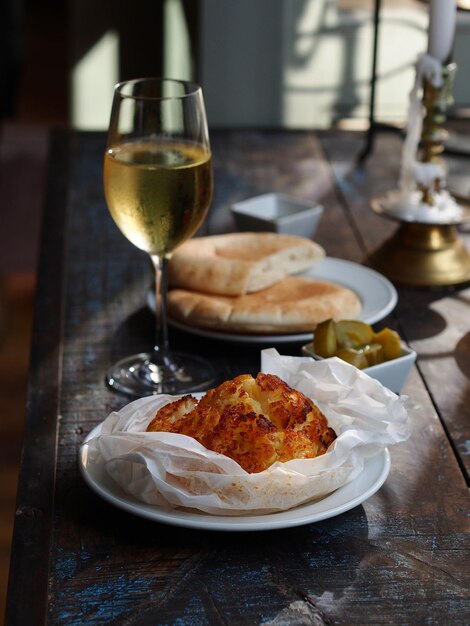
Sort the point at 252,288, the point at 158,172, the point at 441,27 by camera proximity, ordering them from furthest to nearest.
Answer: the point at 441,27 < the point at 252,288 < the point at 158,172

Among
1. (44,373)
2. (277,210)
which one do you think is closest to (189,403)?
(44,373)

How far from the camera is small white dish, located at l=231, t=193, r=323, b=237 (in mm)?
1409

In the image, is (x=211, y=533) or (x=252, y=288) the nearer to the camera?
(x=211, y=533)

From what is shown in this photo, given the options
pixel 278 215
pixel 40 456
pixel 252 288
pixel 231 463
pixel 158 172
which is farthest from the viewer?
pixel 278 215

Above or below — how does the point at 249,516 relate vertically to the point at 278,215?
above

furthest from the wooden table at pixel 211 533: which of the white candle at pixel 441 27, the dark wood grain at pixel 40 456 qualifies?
the white candle at pixel 441 27

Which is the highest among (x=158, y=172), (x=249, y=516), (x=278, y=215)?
(x=158, y=172)

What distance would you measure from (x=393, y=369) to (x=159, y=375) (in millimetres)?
250

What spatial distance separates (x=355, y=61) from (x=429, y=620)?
8.07ft

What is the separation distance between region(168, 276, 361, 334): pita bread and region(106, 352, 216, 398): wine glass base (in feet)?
0.16

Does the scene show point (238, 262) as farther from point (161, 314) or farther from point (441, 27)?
point (441, 27)

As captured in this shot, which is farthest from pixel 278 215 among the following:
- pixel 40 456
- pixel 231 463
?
pixel 231 463

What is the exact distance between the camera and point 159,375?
3.41 ft

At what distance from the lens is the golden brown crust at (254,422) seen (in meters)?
0.74
